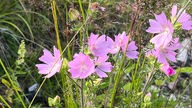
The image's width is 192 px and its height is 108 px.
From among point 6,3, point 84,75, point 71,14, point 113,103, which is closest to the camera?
point 84,75

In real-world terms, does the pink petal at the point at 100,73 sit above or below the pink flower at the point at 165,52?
below

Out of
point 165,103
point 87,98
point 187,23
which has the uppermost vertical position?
point 187,23

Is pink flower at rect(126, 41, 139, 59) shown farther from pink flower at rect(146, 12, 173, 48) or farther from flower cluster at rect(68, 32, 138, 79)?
pink flower at rect(146, 12, 173, 48)

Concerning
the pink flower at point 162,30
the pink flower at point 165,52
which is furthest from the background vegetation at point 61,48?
the pink flower at point 162,30

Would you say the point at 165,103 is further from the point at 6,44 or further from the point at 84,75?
the point at 6,44

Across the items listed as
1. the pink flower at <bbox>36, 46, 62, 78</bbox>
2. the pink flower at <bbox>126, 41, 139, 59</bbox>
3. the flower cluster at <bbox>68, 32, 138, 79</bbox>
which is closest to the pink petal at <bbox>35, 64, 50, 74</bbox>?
the pink flower at <bbox>36, 46, 62, 78</bbox>

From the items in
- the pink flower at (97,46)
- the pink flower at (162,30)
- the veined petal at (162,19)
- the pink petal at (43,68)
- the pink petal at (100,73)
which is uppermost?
the veined petal at (162,19)

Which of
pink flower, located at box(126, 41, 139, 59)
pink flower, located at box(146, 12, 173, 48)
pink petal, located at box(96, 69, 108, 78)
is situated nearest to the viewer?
pink flower, located at box(146, 12, 173, 48)

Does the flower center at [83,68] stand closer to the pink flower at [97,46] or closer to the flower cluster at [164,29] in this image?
the pink flower at [97,46]

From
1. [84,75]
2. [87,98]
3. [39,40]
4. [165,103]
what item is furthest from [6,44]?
[84,75]
